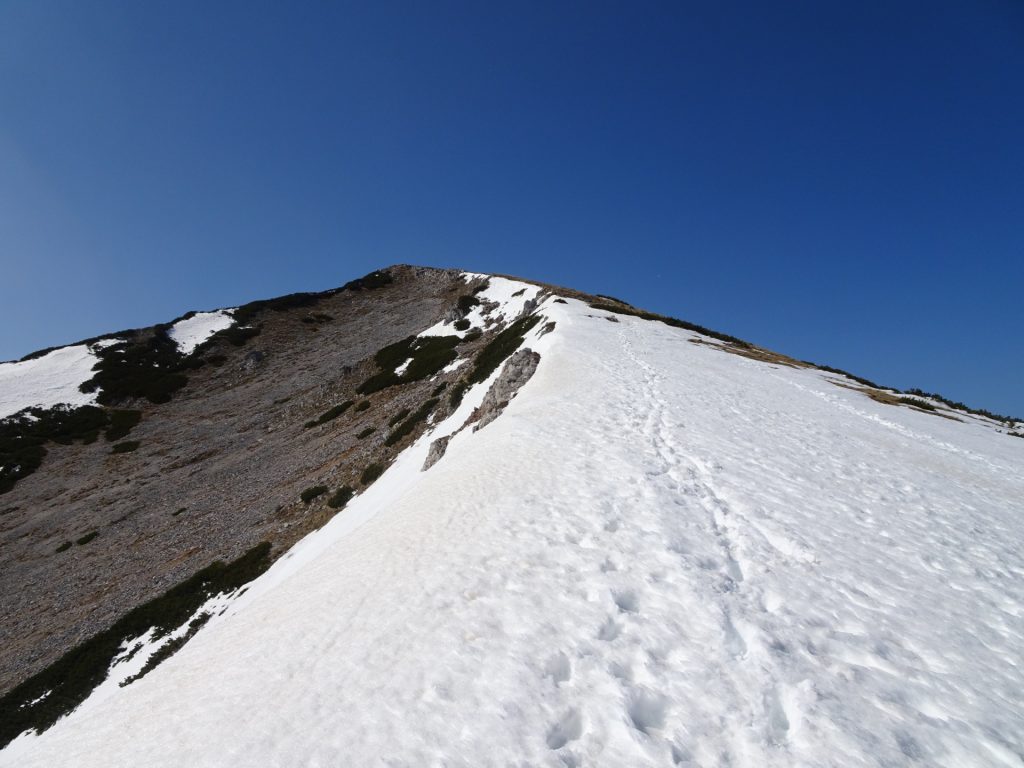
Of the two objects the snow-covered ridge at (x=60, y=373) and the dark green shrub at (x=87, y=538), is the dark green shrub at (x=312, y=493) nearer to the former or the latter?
the dark green shrub at (x=87, y=538)

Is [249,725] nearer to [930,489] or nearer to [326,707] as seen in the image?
[326,707]

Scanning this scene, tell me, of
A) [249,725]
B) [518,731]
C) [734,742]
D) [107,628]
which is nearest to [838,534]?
[734,742]

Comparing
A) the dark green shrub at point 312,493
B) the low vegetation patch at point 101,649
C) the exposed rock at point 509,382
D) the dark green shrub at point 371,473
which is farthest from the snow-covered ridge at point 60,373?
the exposed rock at point 509,382

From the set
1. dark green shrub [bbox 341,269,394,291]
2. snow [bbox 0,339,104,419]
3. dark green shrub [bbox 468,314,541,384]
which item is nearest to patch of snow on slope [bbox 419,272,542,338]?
dark green shrub [bbox 468,314,541,384]

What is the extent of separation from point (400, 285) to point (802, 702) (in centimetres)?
10314

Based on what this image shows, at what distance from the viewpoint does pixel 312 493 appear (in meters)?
30.0

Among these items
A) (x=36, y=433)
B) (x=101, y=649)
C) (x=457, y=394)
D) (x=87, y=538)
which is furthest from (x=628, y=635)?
(x=36, y=433)

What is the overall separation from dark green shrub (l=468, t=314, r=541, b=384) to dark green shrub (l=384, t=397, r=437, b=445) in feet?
12.0

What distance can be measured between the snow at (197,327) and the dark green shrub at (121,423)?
660 inches

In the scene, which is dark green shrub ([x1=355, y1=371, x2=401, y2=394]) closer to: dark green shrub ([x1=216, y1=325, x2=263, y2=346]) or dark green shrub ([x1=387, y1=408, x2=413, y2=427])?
dark green shrub ([x1=387, y1=408, x2=413, y2=427])

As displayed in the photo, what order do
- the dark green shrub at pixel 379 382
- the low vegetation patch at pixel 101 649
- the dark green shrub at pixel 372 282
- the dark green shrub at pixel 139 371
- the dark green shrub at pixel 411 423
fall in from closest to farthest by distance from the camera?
the low vegetation patch at pixel 101 649 < the dark green shrub at pixel 411 423 < the dark green shrub at pixel 379 382 < the dark green shrub at pixel 139 371 < the dark green shrub at pixel 372 282

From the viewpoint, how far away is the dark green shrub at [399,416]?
37.2 meters

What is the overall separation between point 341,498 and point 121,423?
4433 centimetres

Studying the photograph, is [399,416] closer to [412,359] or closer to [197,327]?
[412,359]
